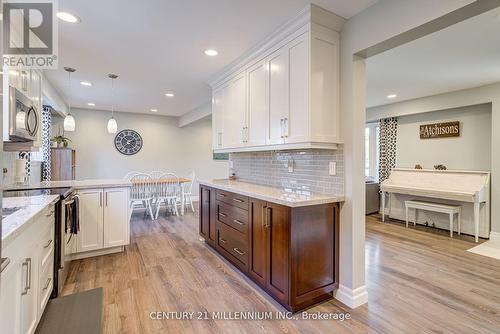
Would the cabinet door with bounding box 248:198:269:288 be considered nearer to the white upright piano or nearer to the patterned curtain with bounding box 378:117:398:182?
the white upright piano

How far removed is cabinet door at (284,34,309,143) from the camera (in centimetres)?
225

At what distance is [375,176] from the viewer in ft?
21.2

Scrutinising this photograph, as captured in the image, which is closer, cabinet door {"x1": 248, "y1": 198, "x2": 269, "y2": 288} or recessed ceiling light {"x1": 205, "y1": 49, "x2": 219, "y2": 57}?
cabinet door {"x1": 248, "y1": 198, "x2": 269, "y2": 288}

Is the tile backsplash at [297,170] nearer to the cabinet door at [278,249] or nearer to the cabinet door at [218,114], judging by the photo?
the cabinet door at [218,114]

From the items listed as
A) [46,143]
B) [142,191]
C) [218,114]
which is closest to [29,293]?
[218,114]

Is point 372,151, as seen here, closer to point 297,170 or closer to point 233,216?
point 297,170

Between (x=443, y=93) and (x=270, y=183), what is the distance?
3.73m

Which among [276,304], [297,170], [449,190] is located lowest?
[276,304]

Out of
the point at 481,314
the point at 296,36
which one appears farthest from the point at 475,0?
the point at 481,314

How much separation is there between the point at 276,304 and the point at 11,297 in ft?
5.98

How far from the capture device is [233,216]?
2.90m

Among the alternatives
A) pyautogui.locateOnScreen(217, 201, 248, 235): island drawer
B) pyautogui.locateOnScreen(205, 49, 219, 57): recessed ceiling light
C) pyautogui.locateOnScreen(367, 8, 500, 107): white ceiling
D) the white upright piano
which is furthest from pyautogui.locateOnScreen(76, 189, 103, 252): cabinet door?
the white upright piano

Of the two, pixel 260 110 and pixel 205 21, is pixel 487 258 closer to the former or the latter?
pixel 260 110

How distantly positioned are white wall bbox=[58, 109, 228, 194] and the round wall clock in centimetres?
10
